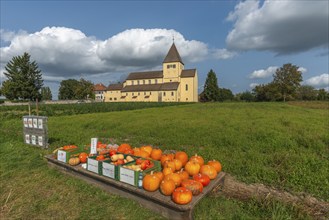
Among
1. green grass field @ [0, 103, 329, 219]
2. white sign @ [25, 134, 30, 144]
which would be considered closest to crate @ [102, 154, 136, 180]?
green grass field @ [0, 103, 329, 219]

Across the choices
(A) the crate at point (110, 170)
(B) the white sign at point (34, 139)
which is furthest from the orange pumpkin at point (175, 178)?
(B) the white sign at point (34, 139)

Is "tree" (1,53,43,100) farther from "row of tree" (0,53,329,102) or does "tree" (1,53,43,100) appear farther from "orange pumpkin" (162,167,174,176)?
"orange pumpkin" (162,167,174,176)

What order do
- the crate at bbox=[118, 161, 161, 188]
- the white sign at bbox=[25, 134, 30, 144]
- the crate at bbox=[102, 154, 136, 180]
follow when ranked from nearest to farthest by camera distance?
1. the crate at bbox=[118, 161, 161, 188]
2. the crate at bbox=[102, 154, 136, 180]
3. the white sign at bbox=[25, 134, 30, 144]

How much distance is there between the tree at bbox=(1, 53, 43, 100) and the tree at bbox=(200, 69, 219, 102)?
55549mm

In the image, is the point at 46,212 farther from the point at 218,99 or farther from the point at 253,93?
the point at 253,93

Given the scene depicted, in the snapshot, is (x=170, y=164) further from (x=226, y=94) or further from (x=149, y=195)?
(x=226, y=94)

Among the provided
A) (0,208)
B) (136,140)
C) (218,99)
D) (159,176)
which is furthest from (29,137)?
(218,99)

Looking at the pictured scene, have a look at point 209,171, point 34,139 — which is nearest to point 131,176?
point 209,171

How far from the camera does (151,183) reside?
2924 mm

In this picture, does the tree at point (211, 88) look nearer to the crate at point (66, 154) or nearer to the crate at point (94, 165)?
the crate at point (66, 154)

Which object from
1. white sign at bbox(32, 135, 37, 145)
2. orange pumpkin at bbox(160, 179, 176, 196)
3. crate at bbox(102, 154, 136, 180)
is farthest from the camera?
white sign at bbox(32, 135, 37, 145)

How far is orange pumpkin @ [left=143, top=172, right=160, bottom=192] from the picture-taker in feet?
9.61

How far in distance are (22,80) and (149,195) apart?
69.0 meters

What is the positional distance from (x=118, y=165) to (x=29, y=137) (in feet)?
18.6
